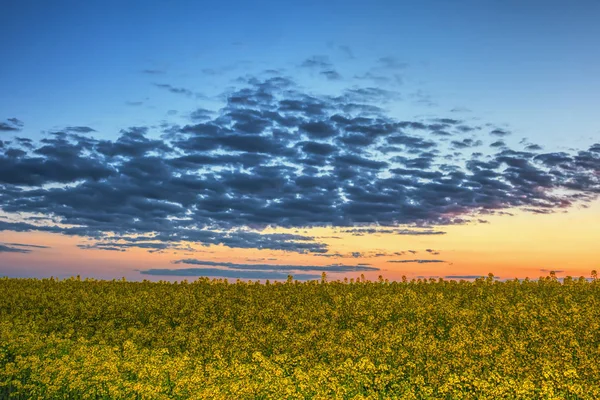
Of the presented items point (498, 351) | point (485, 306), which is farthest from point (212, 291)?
point (498, 351)

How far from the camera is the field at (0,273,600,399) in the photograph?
11.5 meters

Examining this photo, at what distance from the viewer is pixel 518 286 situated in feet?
74.6

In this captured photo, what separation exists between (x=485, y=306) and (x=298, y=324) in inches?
249

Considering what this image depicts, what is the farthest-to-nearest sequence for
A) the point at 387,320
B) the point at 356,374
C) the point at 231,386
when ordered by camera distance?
1. the point at 387,320
2. the point at 356,374
3. the point at 231,386

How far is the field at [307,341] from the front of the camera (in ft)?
37.6

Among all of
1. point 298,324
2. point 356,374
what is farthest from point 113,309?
point 356,374

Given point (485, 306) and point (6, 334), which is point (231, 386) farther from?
point (485, 306)

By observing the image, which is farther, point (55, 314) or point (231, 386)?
point (55, 314)

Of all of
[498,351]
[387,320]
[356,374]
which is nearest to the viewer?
[356,374]

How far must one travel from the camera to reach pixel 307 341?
617 inches

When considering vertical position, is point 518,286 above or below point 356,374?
above

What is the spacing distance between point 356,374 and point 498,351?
5120 millimetres

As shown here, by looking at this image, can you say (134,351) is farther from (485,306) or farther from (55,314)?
(485,306)

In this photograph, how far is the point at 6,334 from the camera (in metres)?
16.6
